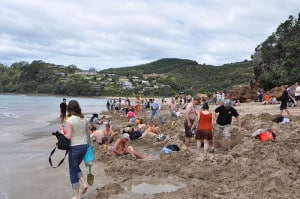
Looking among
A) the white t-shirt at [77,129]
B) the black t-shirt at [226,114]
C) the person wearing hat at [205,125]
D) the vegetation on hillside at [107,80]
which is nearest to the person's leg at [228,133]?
the black t-shirt at [226,114]

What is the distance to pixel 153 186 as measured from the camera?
682cm

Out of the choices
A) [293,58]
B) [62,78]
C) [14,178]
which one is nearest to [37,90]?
[62,78]

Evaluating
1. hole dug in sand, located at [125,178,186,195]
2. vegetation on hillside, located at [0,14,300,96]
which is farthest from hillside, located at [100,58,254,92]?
hole dug in sand, located at [125,178,186,195]

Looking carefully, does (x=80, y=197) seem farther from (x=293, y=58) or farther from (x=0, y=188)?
(x=293, y=58)

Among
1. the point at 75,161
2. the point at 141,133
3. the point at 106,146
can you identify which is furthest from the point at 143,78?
the point at 75,161

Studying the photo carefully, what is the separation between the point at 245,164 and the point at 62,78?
144 metres

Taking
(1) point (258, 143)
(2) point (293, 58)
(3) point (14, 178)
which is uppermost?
(2) point (293, 58)

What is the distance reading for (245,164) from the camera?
25.2 feet

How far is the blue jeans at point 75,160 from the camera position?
18.4ft

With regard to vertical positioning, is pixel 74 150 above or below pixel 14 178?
above

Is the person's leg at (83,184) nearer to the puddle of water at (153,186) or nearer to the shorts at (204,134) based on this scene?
the puddle of water at (153,186)

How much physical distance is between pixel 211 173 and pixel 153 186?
1.38m

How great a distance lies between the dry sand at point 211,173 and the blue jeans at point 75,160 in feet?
2.04

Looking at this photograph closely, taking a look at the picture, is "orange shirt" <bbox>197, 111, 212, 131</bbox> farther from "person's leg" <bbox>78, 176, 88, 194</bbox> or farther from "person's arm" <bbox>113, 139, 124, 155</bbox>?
"person's leg" <bbox>78, 176, 88, 194</bbox>
